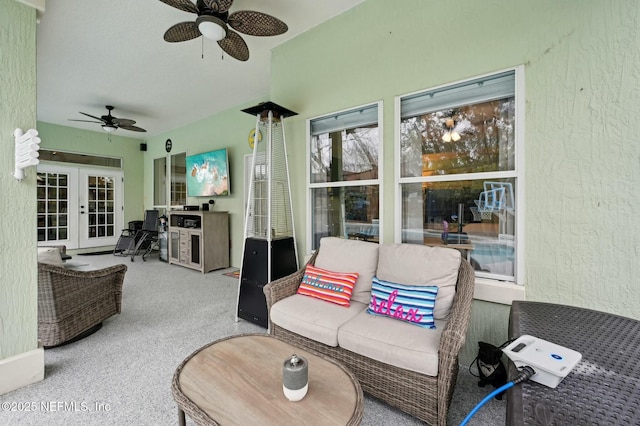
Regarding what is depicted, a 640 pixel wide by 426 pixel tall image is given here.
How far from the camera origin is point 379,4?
2.50m

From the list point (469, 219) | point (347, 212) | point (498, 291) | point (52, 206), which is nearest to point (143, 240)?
point (52, 206)

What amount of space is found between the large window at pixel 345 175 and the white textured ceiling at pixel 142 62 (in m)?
1.10

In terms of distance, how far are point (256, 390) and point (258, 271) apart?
167 centimetres

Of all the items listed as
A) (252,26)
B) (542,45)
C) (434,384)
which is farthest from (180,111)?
(434,384)

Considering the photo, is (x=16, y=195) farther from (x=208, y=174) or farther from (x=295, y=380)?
(x=208, y=174)

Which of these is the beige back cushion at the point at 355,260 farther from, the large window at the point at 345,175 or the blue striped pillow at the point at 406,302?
the large window at the point at 345,175

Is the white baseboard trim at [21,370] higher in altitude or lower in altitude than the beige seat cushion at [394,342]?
lower

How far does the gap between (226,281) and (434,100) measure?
3840 mm

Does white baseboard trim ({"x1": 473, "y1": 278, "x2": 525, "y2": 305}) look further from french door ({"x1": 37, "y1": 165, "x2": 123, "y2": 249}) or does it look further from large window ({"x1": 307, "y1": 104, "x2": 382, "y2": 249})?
french door ({"x1": 37, "y1": 165, "x2": 123, "y2": 249})

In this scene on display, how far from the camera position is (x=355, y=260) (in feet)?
7.55

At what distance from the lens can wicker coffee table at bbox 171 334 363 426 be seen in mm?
1038

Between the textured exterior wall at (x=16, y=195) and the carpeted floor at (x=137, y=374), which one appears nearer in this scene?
the carpeted floor at (x=137, y=374)

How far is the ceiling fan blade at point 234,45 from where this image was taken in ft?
8.09

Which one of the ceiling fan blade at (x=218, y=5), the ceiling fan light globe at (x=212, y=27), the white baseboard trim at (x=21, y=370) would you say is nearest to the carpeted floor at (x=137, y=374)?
the white baseboard trim at (x=21, y=370)
